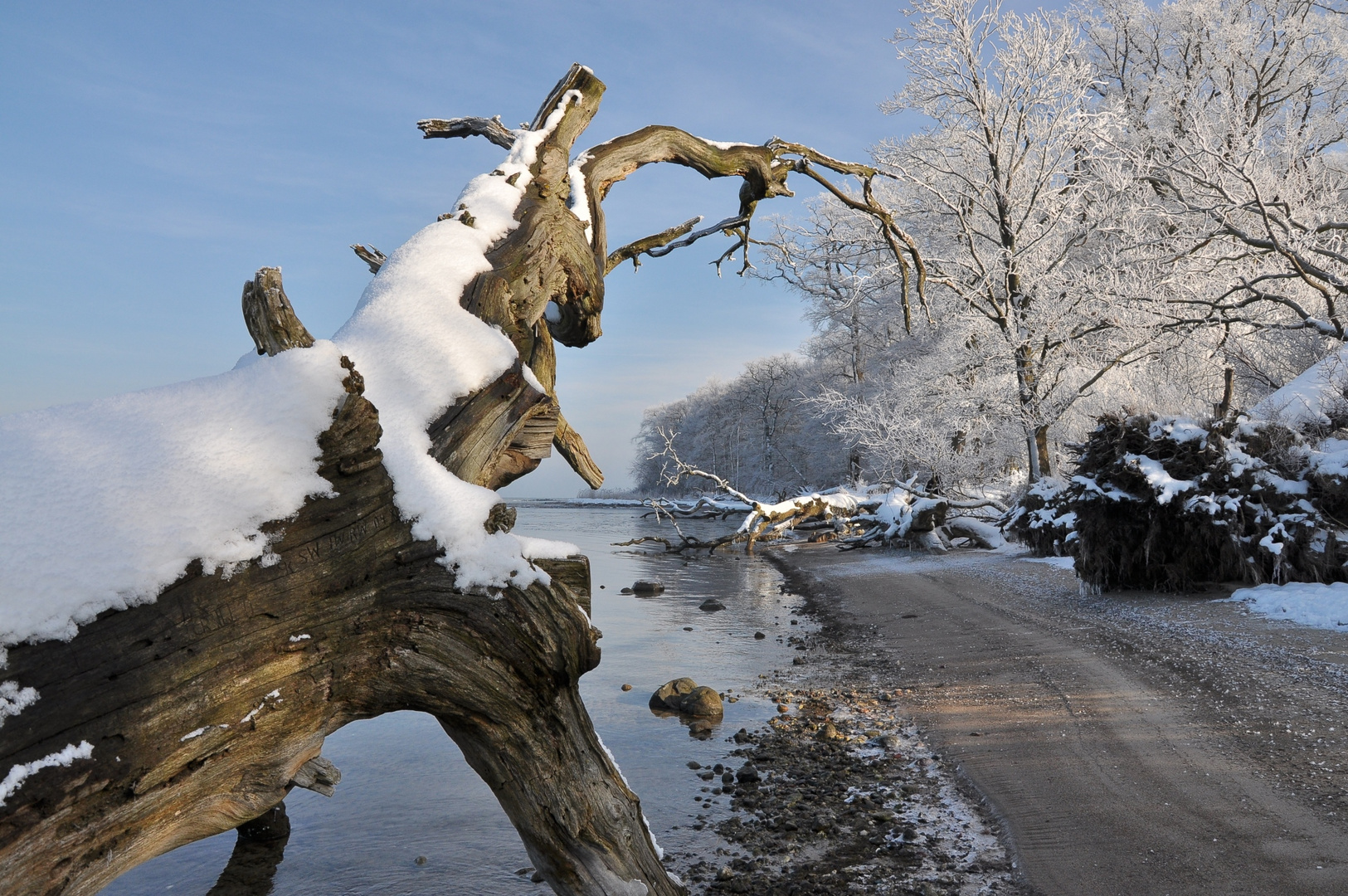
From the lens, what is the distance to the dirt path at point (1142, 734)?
12.7ft

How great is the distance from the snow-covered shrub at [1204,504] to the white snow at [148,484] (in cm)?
985

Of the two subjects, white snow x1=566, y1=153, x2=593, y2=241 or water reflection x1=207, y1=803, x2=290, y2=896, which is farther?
water reflection x1=207, y1=803, x2=290, y2=896

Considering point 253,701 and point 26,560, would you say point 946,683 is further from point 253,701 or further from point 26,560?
point 26,560

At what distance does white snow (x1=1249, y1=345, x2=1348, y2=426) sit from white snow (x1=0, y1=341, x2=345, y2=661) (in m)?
11.5

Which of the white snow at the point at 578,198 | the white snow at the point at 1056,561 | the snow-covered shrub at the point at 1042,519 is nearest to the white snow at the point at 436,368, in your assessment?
the white snow at the point at 578,198

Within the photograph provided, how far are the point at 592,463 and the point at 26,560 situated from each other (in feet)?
9.71

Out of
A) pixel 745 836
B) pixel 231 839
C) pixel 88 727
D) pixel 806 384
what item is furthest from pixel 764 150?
pixel 806 384

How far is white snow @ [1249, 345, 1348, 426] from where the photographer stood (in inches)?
389

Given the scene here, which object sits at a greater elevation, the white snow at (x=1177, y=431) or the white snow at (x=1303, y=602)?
the white snow at (x=1177, y=431)

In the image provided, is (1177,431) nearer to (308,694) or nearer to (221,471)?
(308,694)

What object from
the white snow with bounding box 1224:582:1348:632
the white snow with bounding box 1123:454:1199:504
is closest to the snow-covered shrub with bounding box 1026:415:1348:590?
the white snow with bounding box 1123:454:1199:504

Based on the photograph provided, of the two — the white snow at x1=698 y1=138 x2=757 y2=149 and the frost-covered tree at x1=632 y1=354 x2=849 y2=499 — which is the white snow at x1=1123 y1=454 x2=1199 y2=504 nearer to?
the white snow at x1=698 y1=138 x2=757 y2=149

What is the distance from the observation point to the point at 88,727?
1.77 meters

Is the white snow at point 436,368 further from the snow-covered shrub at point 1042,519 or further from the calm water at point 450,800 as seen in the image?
the snow-covered shrub at point 1042,519
